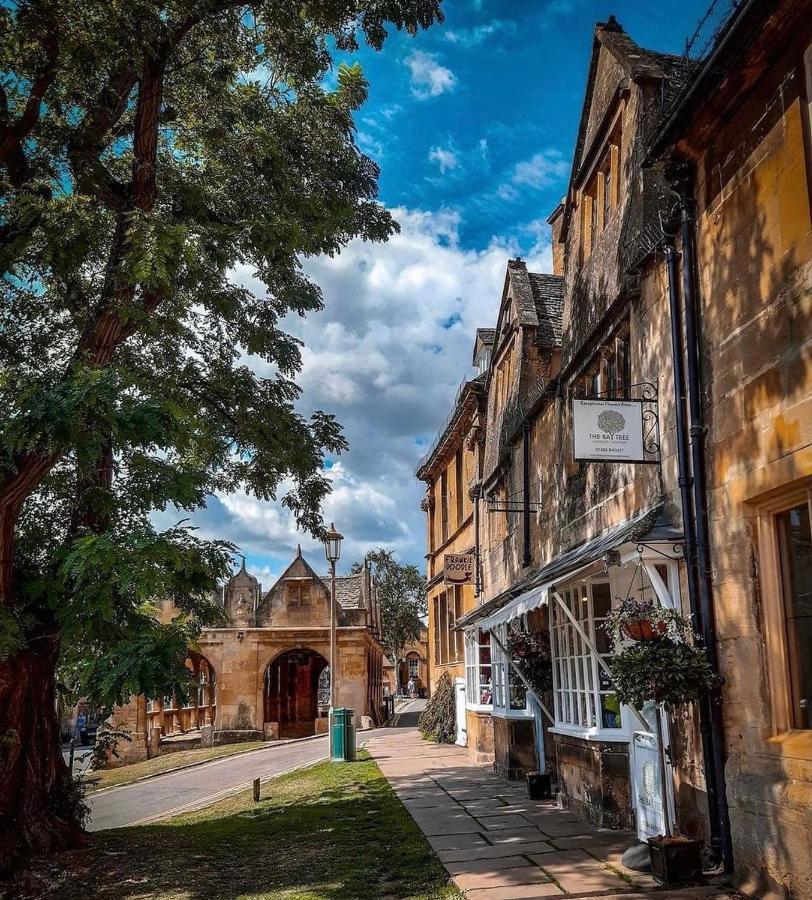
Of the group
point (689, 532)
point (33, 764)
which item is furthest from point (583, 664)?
point (33, 764)

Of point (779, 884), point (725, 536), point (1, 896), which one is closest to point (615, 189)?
point (725, 536)

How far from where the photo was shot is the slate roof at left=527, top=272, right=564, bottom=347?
1598 cm

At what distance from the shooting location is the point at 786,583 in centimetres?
606

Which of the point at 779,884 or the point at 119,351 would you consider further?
the point at 119,351

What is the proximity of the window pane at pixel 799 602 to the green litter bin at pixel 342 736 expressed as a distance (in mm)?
13932

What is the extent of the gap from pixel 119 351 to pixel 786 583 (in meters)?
10.0

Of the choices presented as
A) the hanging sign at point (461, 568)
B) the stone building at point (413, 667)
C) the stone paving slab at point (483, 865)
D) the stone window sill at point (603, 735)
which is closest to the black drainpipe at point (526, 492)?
the stone window sill at point (603, 735)

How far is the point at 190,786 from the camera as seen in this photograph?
60.6ft

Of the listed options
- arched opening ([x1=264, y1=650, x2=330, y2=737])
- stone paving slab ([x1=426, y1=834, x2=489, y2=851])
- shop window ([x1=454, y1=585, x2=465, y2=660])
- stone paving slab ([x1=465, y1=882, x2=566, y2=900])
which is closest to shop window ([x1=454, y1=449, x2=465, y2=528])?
shop window ([x1=454, y1=585, x2=465, y2=660])

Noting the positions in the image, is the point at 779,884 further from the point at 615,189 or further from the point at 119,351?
the point at 119,351

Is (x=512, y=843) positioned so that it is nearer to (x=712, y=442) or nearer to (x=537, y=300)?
(x=712, y=442)

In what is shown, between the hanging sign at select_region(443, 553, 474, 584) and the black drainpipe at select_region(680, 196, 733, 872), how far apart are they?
13.1 metres

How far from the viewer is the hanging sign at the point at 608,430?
26.4 ft

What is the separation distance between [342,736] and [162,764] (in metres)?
8.82
